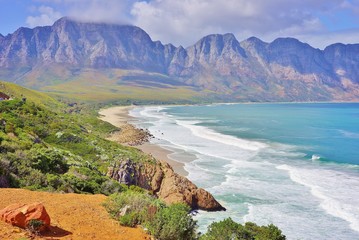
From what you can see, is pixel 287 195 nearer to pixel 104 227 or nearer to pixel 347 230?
pixel 347 230

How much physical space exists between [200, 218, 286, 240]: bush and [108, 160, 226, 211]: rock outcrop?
12.2m

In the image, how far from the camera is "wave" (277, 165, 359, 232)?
3001cm

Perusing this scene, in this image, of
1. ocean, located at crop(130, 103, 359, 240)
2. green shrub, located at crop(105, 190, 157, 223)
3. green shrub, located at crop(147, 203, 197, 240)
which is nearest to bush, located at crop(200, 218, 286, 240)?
green shrub, located at crop(147, 203, 197, 240)

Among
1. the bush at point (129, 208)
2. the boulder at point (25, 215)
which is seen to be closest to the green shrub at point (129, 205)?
the bush at point (129, 208)

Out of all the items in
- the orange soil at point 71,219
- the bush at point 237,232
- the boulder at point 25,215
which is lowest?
the bush at point 237,232

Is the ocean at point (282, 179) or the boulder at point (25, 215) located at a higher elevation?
the boulder at point (25, 215)

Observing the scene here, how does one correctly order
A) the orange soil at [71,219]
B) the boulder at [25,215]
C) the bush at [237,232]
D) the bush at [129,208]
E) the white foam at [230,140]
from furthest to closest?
the white foam at [230,140] → the bush at [237,232] → the bush at [129,208] → the orange soil at [71,219] → the boulder at [25,215]

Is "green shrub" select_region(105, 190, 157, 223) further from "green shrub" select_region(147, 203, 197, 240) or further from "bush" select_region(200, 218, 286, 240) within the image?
"bush" select_region(200, 218, 286, 240)

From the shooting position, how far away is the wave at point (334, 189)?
30.0m

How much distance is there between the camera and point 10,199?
14.7m

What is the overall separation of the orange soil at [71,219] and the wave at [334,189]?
20179 mm

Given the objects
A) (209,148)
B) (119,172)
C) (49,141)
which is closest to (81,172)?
(119,172)

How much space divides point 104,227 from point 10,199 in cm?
441

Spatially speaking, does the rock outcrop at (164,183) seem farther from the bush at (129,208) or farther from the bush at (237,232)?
the bush at (129,208)
